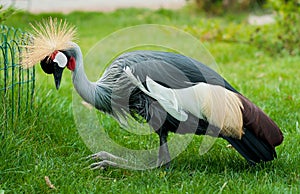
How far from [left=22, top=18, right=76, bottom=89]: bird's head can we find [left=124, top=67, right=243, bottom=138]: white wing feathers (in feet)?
1.65

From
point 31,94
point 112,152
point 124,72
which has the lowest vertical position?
point 112,152

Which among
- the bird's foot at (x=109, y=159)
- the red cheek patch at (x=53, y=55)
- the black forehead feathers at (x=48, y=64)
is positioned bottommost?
the bird's foot at (x=109, y=159)

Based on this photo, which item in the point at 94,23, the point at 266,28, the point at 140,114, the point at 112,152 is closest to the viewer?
the point at 140,114

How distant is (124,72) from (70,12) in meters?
9.76

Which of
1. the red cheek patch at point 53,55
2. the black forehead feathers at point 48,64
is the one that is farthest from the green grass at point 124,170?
the red cheek patch at point 53,55

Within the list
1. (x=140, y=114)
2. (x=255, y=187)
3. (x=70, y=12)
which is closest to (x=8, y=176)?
(x=140, y=114)

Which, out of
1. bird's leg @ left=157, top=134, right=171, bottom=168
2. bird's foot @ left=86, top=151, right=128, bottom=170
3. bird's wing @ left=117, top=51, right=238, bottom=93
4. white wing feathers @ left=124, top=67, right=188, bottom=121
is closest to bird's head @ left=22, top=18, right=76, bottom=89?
bird's wing @ left=117, top=51, right=238, bottom=93

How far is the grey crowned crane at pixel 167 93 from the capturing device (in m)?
3.92

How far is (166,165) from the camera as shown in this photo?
14.2 ft

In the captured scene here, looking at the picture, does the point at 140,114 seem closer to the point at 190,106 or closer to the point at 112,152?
the point at 190,106

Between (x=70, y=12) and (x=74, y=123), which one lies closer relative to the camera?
(x=74, y=123)

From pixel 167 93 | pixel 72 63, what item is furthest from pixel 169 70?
pixel 72 63

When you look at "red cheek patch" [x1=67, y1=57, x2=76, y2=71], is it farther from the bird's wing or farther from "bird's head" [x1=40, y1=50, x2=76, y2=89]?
the bird's wing

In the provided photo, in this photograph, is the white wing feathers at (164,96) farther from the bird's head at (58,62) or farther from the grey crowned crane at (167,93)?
the bird's head at (58,62)
